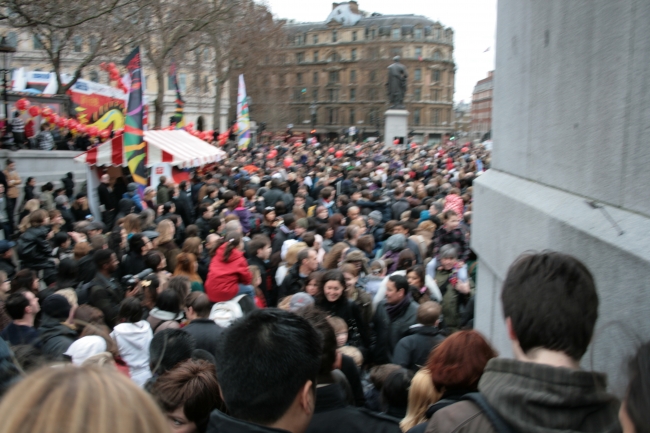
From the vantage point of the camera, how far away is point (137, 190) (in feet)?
42.3

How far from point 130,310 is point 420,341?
2.12 m

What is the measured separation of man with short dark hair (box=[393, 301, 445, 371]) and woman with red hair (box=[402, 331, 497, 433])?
4.44 feet

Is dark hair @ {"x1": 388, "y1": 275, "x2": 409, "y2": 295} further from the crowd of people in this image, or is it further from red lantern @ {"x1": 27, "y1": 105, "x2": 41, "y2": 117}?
red lantern @ {"x1": 27, "y1": 105, "x2": 41, "y2": 117}

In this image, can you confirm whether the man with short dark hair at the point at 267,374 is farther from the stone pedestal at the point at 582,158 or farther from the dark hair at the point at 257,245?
the dark hair at the point at 257,245

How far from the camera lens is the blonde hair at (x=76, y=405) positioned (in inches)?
44.4

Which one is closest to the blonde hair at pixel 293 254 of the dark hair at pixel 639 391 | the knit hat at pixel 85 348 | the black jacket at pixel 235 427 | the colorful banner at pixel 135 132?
the knit hat at pixel 85 348

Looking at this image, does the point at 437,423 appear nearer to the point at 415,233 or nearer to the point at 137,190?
the point at 415,233

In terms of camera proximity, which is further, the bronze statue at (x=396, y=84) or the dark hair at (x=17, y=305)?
the bronze statue at (x=396, y=84)

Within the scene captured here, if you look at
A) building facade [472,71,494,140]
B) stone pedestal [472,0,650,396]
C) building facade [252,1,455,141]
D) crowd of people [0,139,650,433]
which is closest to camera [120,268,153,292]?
crowd of people [0,139,650,433]

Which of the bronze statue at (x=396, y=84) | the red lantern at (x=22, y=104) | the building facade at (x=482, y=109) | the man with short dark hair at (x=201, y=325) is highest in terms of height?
the building facade at (x=482, y=109)

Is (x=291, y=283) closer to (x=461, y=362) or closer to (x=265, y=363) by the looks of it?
(x=461, y=362)

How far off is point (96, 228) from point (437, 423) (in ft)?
24.0

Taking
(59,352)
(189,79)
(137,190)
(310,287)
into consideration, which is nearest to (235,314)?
(310,287)

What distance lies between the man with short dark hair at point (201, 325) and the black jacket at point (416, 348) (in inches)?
50.5
